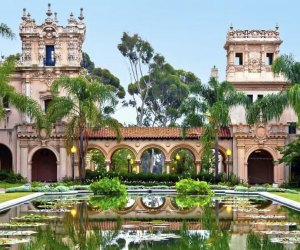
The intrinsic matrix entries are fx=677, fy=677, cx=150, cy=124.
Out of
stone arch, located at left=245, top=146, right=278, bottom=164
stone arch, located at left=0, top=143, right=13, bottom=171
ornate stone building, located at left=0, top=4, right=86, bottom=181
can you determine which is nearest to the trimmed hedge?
stone arch, located at left=245, top=146, right=278, bottom=164

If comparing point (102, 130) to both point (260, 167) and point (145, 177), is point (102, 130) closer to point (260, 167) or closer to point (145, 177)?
point (145, 177)

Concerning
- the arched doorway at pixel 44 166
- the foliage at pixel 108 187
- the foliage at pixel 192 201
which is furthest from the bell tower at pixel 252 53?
the foliage at pixel 108 187

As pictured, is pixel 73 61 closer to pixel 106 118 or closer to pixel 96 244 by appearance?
pixel 106 118

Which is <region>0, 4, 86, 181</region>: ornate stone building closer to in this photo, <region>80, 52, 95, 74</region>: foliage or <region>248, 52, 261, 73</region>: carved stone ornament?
<region>248, 52, 261, 73</region>: carved stone ornament

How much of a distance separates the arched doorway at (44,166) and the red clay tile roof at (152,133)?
14.8 feet

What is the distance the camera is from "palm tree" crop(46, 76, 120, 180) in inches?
1766

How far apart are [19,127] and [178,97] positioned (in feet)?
103

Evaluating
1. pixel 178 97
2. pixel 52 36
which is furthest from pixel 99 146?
pixel 178 97

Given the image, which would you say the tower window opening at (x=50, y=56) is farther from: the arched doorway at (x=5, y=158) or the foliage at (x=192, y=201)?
the foliage at (x=192, y=201)

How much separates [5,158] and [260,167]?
20079 millimetres

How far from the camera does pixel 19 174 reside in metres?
48.7

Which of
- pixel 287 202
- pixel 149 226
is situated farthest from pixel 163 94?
pixel 149 226

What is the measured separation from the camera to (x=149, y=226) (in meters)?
19.4

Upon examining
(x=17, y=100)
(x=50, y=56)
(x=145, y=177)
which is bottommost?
(x=145, y=177)
